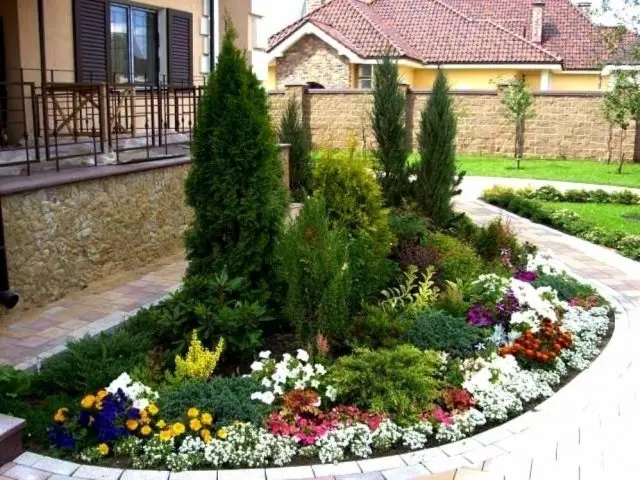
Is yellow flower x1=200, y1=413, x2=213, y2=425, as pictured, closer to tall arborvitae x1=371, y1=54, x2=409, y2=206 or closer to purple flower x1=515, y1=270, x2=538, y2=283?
purple flower x1=515, y1=270, x2=538, y2=283

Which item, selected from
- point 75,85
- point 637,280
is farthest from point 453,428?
point 75,85

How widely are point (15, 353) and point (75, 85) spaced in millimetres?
4170

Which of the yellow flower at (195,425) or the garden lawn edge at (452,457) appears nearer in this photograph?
the garden lawn edge at (452,457)

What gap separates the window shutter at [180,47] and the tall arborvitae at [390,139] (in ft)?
13.6

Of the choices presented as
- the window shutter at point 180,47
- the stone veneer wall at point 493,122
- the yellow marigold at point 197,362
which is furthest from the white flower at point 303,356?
the stone veneer wall at point 493,122

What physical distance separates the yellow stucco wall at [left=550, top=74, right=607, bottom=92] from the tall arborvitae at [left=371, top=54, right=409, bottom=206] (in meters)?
24.1

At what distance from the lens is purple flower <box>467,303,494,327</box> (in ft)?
19.7

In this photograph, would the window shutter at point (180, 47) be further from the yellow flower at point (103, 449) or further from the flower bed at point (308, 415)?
the yellow flower at point (103, 449)

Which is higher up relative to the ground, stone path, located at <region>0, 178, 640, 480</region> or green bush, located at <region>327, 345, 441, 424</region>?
→ green bush, located at <region>327, 345, 441, 424</region>

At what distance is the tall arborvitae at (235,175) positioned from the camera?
19.1 ft

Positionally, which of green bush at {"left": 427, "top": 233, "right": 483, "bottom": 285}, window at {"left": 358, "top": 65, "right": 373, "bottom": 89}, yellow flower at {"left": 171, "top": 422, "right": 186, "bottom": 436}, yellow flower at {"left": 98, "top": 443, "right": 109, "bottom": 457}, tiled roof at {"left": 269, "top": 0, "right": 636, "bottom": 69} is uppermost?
tiled roof at {"left": 269, "top": 0, "right": 636, "bottom": 69}

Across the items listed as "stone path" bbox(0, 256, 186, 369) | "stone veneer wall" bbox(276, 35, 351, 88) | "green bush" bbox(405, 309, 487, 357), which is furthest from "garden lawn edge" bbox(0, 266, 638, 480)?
"stone veneer wall" bbox(276, 35, 351, 88)

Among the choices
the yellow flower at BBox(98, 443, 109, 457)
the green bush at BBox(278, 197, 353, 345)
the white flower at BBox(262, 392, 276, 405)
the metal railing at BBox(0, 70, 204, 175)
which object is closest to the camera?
the yellow flower at BBox(98, 443, 109, 457)

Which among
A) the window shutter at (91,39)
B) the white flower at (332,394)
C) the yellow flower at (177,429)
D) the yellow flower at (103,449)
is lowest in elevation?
the yellow flower at (103,449)
